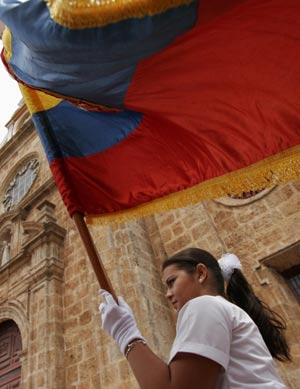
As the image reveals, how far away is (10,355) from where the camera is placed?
19.8 ft

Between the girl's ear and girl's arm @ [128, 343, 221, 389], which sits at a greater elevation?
the girl's ear

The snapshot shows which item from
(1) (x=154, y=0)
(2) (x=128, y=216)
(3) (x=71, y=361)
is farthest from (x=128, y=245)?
(1) (x=154, y=0)

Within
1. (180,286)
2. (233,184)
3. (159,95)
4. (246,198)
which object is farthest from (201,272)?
(246,198)

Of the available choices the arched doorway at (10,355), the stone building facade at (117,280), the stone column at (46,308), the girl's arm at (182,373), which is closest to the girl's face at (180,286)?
the girl's arm at (182,373)

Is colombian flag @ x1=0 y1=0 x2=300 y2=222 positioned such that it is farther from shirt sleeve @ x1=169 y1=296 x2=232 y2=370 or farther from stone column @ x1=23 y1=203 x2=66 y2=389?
stone column @ x1=23 y1=203 x2=66 y2=389

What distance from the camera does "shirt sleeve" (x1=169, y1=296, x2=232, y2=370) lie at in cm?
108

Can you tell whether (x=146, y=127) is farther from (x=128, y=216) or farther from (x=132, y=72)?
(x=128, y=216)

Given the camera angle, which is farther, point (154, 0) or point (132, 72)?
point (132, 72)

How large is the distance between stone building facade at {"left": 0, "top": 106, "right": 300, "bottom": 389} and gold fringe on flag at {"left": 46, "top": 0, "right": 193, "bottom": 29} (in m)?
3.59

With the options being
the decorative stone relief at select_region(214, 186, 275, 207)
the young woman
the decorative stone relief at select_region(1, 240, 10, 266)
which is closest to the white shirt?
the young woman

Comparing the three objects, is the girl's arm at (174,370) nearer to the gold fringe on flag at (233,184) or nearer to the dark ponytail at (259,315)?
the dark ponytail at (259,315)

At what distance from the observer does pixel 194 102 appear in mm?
2092

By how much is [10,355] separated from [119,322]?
581cm

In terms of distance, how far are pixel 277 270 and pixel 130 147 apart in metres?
3.11
